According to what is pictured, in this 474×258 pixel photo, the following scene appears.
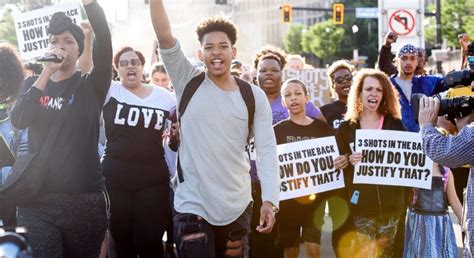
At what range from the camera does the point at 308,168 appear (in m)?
6.73

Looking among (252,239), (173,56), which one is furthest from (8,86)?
(252,239)

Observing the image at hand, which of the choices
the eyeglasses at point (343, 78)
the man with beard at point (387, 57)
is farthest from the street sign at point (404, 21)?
the eyeglasses at point (343, 78)

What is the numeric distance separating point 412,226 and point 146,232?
2.25 metres

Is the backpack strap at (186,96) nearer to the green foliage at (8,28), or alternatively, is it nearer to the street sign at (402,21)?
the street sign at (402,21)

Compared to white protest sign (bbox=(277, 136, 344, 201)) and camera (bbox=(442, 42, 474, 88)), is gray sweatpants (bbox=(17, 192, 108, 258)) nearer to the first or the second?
camera (bbox=(442, 42, 474, 88))

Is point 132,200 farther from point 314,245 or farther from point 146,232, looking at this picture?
point 314,245

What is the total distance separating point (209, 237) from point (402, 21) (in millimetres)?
9323

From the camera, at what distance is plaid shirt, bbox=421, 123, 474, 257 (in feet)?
13.0

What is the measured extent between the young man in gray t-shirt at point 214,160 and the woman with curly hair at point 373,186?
191 cm

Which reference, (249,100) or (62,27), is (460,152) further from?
(62,27)

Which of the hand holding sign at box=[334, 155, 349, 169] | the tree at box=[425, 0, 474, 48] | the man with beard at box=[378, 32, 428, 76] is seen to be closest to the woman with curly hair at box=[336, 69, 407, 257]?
the hand holding sign at box=[334, 155, 349, 169]

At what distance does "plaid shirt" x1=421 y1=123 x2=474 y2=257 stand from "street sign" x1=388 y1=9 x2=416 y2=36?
349 inches

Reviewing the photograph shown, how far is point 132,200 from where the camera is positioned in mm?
5984

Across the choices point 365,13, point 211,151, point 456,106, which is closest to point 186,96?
point 211,151
